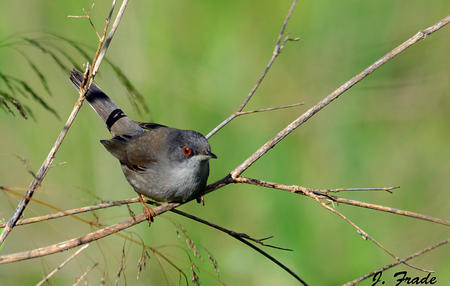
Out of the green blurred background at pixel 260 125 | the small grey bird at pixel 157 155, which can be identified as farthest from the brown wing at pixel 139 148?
the green blurred background at pixel 260 125

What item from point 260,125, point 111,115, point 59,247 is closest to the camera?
point 59,247

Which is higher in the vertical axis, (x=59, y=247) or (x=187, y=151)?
(x=187, y=151)

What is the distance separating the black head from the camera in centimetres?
387

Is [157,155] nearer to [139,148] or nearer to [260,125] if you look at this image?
[139,148]

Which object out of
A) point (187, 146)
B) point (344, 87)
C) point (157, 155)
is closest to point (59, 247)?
point (344, 87)

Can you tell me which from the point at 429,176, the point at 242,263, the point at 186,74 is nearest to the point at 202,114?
the point at 186,74

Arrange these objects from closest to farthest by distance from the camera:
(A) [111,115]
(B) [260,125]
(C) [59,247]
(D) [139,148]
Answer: (C) [59,247], (D) [139,148], (A) [111,115], (B) [260,125]

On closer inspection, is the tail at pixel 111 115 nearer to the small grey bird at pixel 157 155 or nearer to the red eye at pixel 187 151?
the small grey bird at pixel 157 155

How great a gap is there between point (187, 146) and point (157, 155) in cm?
36

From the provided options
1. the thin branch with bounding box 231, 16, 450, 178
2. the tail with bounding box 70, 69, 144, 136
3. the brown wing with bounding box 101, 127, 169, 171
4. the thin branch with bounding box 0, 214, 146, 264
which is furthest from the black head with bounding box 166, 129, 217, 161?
the thin branch with bounding box 0, 214, 146, 264

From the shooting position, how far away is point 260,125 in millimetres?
5734

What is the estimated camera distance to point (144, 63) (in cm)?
569

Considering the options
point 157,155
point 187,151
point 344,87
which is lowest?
point 344,87

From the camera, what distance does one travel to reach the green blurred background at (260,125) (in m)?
5.05
